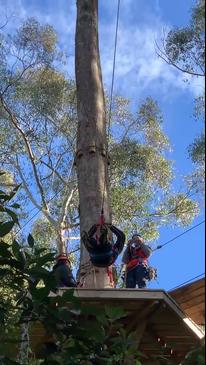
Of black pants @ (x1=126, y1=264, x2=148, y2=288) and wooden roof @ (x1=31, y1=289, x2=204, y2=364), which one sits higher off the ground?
black pants @ (x1=126, y1=264, x2=148, y2=288)

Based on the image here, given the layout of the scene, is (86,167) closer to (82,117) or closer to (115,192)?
(82,117)

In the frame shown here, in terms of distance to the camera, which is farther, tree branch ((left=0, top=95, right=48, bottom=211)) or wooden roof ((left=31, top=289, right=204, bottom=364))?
tree branch ((left=0, top=95, right=48, bottom=211))

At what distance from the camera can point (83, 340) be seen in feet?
9.66

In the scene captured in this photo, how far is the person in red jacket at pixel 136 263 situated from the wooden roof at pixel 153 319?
3.57 feet

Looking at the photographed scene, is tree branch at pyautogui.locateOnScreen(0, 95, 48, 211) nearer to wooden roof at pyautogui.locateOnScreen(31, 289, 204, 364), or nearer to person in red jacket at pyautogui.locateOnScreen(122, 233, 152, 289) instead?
person in red jacket at pyautogui.locateOnScreen(122, 233, 152, 289)

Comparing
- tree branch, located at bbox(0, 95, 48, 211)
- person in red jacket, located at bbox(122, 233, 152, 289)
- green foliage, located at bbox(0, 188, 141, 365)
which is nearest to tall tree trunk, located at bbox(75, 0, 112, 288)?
person in red jacket, located at bbox(122, 233, 152, 289)

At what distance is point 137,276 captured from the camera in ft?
19.6

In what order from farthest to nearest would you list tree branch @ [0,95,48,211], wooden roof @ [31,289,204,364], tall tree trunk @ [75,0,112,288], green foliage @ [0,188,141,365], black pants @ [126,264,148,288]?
tree branch @ [0,95,48,211], black pants @ [126,264,148,288], tall tree trunk @ [75,0,112,288], wooden roof @ [31,289,204,364], green foliage @ [0,188,141,365]

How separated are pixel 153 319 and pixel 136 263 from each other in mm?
1579

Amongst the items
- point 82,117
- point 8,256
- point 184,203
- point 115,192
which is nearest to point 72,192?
point 115,192

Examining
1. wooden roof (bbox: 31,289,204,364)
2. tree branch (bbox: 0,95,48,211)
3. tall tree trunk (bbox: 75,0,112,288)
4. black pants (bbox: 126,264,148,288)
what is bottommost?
wooden roof (bbox: 31,289,204,364)

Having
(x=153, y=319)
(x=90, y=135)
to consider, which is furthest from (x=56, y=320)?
(x=90, y=135)

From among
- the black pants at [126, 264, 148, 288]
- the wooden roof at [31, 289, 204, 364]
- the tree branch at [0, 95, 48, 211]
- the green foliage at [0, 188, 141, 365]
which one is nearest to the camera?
the green foliage at [0, 188, 141, 365]

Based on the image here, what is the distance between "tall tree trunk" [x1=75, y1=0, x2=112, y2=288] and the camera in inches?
221
